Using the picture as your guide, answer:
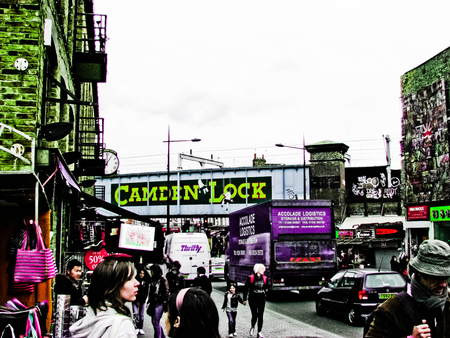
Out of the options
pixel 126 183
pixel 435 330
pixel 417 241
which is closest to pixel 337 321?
pixel 435 330

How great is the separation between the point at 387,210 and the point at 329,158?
662 centimetres

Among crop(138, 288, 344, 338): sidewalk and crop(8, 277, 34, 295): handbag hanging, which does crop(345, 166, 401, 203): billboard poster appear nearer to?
crop(138, 288, 344, 338): sidewalk

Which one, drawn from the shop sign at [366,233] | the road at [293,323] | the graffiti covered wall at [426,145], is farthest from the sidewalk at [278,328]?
the shop sign at [366,233]

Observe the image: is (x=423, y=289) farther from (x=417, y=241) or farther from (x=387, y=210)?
(x=387, y=210)

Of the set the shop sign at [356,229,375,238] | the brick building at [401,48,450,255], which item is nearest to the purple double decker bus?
the brick building at [401,48,450,255]

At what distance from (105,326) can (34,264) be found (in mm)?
3931

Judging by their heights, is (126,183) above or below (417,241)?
above

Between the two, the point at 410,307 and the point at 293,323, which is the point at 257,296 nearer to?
the point at 293,323

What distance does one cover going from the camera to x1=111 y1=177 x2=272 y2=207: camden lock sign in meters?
42.7

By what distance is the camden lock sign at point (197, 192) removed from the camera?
140ft

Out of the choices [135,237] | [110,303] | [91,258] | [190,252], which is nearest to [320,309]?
[135,237]

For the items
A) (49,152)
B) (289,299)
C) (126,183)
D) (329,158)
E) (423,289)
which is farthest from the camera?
(126,183)

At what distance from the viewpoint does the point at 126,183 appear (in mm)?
46688

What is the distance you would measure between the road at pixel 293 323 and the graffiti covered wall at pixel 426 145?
1140cm
